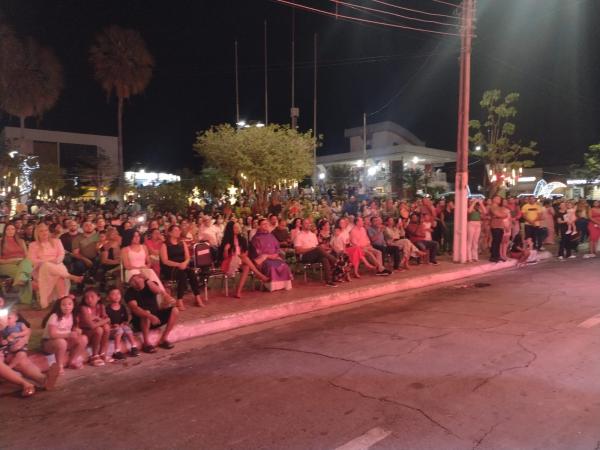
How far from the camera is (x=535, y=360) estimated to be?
5.61 m

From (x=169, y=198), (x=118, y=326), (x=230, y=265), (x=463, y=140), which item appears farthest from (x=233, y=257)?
(x=169, y=198)

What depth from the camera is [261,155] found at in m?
22.9

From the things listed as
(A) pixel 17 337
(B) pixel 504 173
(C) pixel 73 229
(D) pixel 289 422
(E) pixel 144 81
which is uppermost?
(E) pixel 144 81

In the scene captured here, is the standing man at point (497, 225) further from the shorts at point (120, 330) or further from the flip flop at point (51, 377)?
the flip flop at point (51, 377)

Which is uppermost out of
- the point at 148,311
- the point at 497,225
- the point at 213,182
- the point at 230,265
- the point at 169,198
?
the point at 213,182

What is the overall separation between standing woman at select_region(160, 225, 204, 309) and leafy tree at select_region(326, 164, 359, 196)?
3381 cm

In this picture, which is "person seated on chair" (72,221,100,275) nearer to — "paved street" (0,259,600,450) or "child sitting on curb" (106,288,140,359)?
"child sitting on curb" (106,288,140,359)

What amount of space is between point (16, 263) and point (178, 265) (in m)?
2.87

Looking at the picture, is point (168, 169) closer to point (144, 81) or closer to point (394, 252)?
point (144, 81)

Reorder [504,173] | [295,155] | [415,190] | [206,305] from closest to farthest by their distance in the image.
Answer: [206,305]
[295,155]
[504,173]
[415,190]

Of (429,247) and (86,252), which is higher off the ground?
(86,252)

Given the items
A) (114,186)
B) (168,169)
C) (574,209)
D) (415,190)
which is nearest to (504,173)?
(415,190)

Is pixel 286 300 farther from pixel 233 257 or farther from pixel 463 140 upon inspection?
pixel 463 140

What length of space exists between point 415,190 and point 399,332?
29.1m
